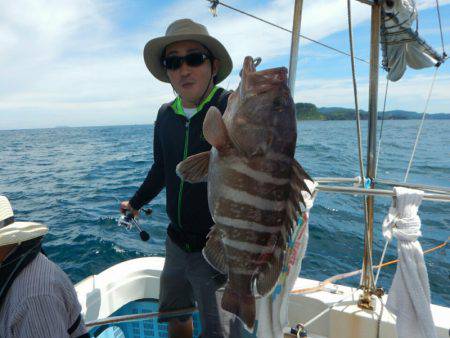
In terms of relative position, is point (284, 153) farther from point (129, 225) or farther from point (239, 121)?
point (129, 225)

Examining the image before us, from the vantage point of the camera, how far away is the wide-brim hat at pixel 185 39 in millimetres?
2105

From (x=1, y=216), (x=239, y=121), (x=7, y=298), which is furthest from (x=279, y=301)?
(x=1, y=216)

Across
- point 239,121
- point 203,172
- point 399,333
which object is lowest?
point 399,333

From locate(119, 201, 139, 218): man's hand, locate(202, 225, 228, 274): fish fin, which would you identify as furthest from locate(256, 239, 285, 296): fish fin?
locate(119, 201, 139, 218): man's hand

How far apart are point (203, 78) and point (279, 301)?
1.50 meters

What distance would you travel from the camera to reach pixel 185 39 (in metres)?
2.16

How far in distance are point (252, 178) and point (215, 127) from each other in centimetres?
25

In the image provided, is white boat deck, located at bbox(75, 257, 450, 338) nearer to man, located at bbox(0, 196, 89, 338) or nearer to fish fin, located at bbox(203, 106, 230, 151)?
man, located at bbox(0, 196, 89, 338)

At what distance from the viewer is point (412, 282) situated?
80.9 inches

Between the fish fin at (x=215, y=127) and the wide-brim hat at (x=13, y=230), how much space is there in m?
1.19

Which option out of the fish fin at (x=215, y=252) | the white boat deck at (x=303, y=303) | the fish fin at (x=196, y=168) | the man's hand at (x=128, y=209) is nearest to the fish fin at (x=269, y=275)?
the fish fin at (x=215, y=252)

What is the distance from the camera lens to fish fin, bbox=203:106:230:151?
1.33m

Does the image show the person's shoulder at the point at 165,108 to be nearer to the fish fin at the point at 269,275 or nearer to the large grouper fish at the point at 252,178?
the large grouper fish at the point at 252,178

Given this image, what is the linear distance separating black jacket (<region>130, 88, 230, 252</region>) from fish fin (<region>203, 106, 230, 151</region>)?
2.78ft
